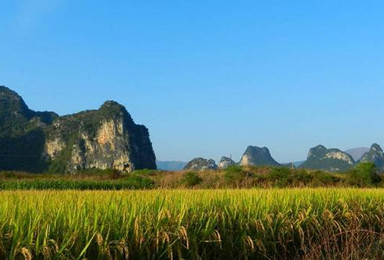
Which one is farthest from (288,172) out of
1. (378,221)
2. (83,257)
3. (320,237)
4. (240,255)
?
(83,257)

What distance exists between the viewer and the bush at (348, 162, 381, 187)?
27.3 metres

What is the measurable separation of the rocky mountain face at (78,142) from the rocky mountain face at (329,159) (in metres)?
59.7

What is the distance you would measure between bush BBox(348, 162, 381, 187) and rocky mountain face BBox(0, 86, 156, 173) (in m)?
79.4

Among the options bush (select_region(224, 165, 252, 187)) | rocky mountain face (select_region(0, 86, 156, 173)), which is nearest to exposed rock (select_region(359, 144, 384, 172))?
rocky mountain face (select_region(0, 86, 156, 173))

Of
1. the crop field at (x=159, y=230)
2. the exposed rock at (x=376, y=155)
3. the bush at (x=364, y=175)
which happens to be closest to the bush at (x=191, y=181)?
the bush at (x=364, y=175)

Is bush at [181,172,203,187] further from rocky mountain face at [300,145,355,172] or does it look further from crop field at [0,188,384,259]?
rocky mountain face at [300,145,355,172]

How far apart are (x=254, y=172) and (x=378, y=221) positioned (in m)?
20.5

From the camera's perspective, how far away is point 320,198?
944cm

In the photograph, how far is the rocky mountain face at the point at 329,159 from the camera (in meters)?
139

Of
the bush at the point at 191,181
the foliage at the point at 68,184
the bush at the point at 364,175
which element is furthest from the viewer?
the bush at the point at 364,175

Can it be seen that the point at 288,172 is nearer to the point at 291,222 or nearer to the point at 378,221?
the point at 378,221

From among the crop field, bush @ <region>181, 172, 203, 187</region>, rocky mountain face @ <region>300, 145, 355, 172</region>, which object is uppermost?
rocky mountain face @ <region>300, 145, 355, 172</region>

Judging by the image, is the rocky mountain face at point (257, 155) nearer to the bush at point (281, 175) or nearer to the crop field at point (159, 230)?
the bush at point (281, 175)

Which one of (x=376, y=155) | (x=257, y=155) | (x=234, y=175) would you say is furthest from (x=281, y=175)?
(x=257, y=155)
